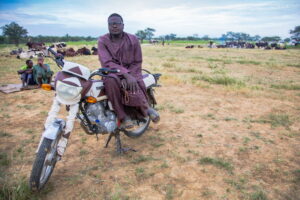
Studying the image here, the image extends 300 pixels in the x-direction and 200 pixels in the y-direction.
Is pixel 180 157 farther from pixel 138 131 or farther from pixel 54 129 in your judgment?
pixel 54 129

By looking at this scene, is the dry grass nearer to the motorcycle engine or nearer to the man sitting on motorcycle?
the motorcycle engine

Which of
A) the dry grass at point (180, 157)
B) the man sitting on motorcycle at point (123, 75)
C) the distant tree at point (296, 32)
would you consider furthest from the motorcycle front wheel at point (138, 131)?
the distant tree at point (296, 32)

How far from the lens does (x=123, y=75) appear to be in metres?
3.02

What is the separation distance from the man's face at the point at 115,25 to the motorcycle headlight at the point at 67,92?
4.45 ft

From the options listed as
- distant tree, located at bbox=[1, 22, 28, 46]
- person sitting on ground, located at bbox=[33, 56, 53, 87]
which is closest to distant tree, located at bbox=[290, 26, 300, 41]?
distant tree, located at bbox=[1, 22, 28, 46]

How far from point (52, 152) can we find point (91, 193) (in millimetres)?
688

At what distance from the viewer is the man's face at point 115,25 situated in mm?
3354

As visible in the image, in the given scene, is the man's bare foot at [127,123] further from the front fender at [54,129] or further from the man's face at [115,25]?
the man's face at [115,25]

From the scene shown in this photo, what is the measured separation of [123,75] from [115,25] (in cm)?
92

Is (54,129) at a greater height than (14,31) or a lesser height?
lesser

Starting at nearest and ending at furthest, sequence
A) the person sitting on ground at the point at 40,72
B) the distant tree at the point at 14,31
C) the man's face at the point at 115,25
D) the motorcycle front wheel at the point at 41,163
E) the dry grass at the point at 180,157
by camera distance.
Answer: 1. the motorcycle front wheel at the point at 41,163
2. the dry grass at the point at 180,157
3. the man's face at the point at 115,25
4. the person sitting on ground at the point at 40,72
5. the distant tree at the point at 14,31

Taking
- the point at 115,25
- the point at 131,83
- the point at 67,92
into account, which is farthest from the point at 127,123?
the point at 115,25

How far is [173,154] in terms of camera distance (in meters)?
3.48

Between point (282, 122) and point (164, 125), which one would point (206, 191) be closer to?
point (164, 125)
